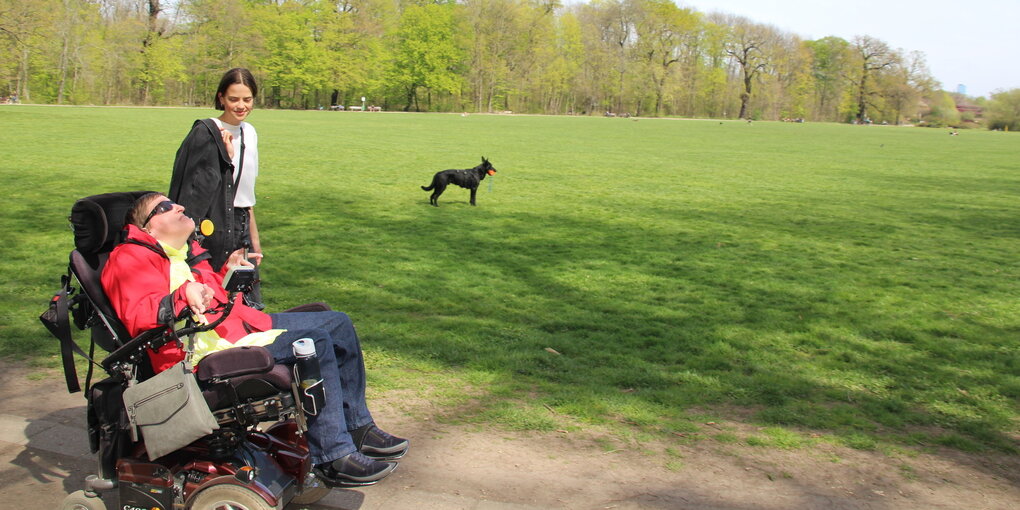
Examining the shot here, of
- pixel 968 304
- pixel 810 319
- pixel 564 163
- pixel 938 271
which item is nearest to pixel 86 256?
pixel 810 319

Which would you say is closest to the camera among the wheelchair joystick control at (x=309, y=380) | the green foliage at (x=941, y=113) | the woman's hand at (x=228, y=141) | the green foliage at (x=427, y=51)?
the wheelchair joystick control at (x=309, y=380)

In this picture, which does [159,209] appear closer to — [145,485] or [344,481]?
[145,485]

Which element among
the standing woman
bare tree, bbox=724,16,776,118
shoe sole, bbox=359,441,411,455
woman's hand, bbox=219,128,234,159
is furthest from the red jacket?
bare tree, bbox=724,16,776,118

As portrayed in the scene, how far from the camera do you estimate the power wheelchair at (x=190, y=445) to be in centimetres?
298

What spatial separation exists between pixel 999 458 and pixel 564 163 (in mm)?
18197

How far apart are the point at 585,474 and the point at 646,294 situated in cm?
395

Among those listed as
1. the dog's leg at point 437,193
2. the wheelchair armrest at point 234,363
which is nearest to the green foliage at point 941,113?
the dog's leg at point 437,193

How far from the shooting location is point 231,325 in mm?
3359

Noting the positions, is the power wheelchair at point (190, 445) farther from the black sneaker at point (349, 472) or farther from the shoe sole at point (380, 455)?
the shoe sole at point (380, 455)

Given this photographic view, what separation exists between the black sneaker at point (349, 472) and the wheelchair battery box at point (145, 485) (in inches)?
22.5

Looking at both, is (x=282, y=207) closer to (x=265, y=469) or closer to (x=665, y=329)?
(x=665, y=329)

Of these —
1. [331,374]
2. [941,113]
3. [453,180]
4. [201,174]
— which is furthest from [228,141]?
[941,113]

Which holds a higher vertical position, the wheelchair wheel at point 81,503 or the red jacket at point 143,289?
the red jacket at point 143,289

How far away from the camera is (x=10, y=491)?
3.46 meters
